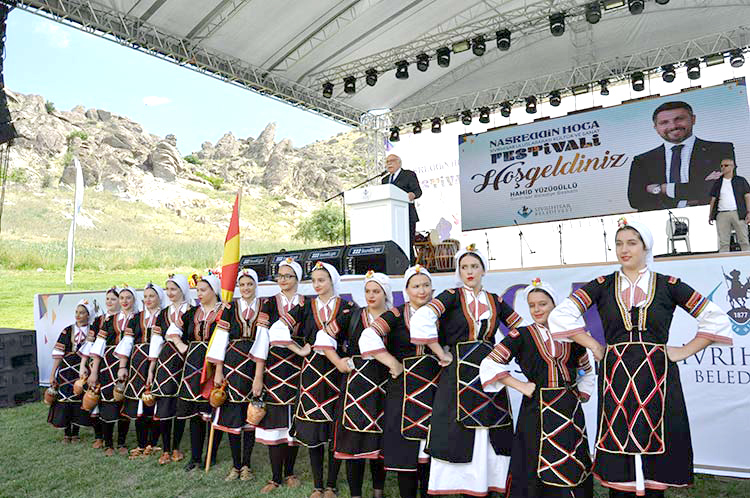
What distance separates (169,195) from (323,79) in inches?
1331

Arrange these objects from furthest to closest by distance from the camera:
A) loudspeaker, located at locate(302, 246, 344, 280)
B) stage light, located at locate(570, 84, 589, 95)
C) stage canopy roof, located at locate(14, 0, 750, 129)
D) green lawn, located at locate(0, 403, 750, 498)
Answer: stage light, located at locate(570, 84, 589, 95)
stage canopy roof, located at locate(14, 0, 750, 129)
loudspeaker, located at locate(302, 246, 344, 280)
green lawn, located at locate(0, 403, 750, 498)

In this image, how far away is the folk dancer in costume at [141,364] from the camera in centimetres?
412

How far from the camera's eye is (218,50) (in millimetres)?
7754

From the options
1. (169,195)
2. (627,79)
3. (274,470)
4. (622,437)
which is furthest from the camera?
(169,195)

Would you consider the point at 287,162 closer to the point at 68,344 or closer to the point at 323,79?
the point at 323,79

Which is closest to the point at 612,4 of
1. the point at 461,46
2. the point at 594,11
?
the point at 594,11

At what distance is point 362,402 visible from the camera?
2.89 metres

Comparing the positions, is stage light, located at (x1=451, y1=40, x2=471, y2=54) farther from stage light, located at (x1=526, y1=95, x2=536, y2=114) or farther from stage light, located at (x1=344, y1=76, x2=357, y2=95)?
stage light, located at (x1=526, y1=95, x2=536, y2=114)

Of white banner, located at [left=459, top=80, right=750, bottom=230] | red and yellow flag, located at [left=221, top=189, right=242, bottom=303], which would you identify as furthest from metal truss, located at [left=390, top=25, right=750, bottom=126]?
red and yellow flag, located at [left=221, top=189, right=242, bottom=303]

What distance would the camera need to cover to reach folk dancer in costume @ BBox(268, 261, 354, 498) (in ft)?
10.3

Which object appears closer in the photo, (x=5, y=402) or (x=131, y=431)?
(x=131, y=431)

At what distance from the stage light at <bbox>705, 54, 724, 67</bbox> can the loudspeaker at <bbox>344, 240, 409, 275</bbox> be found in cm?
641

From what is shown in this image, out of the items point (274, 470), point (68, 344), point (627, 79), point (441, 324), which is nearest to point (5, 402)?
point (68, 344)

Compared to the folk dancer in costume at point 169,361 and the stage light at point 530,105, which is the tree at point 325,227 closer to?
the stage light at point 530,105
